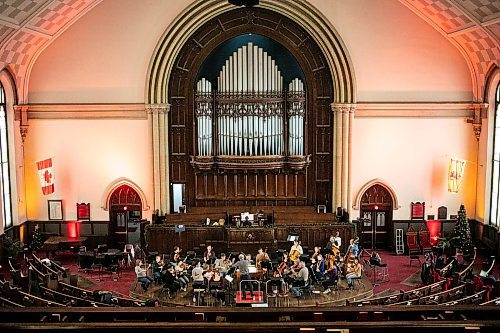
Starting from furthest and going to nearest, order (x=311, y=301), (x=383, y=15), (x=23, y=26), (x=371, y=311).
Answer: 1. (x=383, y=15)
2. (x=23, y=26)
3. (x=311, y=301)
4. (x=371, y=311)

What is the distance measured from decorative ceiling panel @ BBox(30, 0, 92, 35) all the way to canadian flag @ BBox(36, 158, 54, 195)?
581 centimetres

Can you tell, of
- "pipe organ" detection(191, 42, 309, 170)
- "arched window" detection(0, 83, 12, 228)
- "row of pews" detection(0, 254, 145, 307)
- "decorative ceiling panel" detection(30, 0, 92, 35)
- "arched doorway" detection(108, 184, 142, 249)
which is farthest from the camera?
"arched doorway" detection(108, 184, 142, 249)

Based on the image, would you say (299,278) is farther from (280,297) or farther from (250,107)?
(250,107)

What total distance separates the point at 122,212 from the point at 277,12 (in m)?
11.8

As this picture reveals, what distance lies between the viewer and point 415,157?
2936cm

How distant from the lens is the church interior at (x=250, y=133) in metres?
28.2

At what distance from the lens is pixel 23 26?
24.2 meters

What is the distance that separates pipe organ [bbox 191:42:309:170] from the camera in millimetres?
29109

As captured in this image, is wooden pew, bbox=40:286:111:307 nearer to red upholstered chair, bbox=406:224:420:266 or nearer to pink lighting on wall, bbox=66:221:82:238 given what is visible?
pink lighting on wall, bbox=66:221:82:238

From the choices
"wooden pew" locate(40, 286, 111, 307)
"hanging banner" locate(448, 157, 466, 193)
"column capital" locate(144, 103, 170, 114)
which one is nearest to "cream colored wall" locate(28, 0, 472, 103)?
"column capital" locate(144, 103, 170, 114)

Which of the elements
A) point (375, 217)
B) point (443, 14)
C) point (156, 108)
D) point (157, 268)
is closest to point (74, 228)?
point (156, 108)

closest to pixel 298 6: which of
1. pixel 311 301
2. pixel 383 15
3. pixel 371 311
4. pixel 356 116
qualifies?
pixel 383 15

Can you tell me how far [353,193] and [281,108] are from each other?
17.0 ft

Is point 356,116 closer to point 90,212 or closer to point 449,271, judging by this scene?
point 449,271
